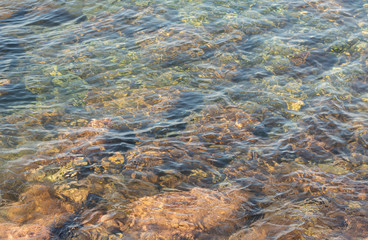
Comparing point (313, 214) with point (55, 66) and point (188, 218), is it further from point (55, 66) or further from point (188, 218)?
point (55, 66)

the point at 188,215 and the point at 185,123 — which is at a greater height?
the point at 185,123

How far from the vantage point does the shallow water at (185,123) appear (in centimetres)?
543

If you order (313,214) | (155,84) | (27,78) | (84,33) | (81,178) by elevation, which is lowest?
(313,214)

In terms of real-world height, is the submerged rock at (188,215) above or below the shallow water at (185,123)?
below

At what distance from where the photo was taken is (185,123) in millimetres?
7570

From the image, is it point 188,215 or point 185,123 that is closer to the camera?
point 188,215

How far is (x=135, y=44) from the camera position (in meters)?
10.5

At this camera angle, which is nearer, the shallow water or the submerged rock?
the submerged rock

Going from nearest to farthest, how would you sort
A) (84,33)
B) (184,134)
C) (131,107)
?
(184,134)
(131,107)
(84,33)

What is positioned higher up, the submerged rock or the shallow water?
the shallow water

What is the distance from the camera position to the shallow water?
5.43 m

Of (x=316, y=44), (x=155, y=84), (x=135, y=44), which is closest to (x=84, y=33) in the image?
(x=135, y=44)

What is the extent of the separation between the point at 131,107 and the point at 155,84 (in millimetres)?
1197

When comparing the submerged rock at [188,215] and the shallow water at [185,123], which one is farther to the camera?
the shallow water at [185,123]
